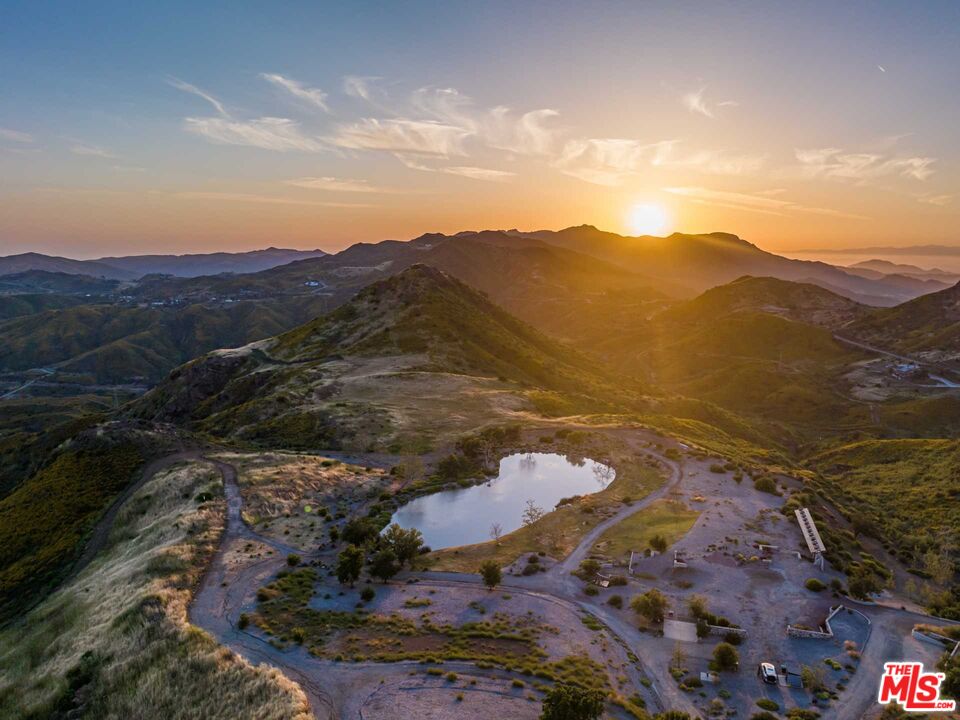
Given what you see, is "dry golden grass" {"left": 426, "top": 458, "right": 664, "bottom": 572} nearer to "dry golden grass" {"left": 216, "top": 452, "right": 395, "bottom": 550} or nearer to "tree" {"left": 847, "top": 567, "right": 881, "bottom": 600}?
"dry golden grass" {"left": 216, "top": 452, "right": 395, "bottom": 550}

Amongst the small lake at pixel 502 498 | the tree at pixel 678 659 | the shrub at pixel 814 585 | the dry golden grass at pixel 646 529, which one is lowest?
the small lake at pixel 502 498

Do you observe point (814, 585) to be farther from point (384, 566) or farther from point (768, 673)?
point (384, 566)

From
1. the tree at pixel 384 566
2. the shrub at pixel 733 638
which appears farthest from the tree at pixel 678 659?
the tree at pixel 384 566

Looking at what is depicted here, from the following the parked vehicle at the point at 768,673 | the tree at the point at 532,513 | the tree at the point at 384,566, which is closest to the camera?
the parked vehicle at the point at 768,673

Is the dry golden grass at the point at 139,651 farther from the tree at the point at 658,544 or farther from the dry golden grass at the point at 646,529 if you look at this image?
the tree at the point at 658,544

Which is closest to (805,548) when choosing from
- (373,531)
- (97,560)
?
(373,531)

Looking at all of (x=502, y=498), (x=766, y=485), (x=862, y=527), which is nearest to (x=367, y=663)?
(x=502, y=498)
